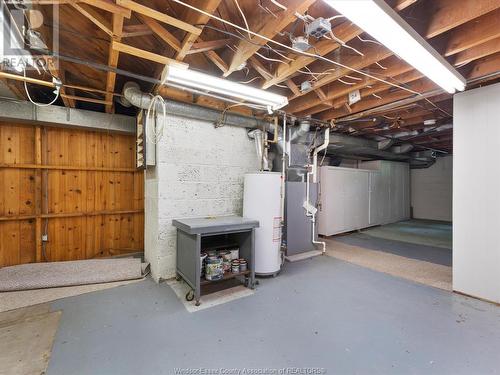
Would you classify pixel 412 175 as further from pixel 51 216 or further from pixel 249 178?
pixel 51 216

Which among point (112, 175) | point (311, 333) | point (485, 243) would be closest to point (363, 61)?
point (485, 243)

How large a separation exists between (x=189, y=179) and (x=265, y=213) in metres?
1.07

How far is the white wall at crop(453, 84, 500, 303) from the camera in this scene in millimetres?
2383

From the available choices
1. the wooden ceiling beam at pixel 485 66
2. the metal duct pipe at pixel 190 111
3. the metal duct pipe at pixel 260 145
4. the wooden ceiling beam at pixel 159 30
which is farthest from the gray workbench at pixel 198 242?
the wooden ceiling beam at pixel 485 66

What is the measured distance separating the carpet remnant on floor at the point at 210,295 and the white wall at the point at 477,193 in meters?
2.38

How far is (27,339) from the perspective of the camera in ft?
6.00

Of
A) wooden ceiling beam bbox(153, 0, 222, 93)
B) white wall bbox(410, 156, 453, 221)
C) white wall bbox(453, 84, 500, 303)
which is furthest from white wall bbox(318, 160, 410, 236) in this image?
wooden ceiling beam bbox(153, 0, 222, 93)

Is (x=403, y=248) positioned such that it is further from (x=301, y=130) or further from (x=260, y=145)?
(x=260, y=145)

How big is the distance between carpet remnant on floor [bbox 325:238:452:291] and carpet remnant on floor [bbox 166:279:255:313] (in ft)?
6.64

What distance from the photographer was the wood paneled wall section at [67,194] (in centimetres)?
325

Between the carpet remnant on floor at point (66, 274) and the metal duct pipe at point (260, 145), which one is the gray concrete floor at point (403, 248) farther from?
the carpet remnant on floor at point (66, 274)

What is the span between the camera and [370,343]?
1.80 meters

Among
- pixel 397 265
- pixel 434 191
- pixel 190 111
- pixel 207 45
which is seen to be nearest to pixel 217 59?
pixel 207 45

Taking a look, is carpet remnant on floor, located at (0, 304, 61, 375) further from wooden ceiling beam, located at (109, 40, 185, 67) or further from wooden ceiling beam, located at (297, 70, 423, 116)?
wooden ceiling beam, located at (297, 70, 423, 116)
